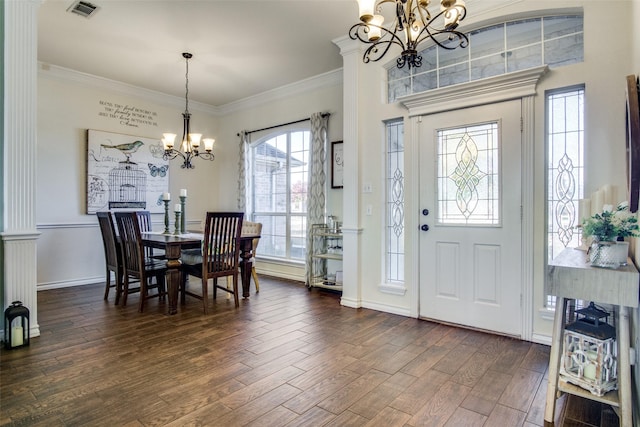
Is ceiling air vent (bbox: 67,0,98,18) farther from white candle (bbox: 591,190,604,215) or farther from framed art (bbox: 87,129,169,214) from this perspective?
white candle (bbox: 591,190,604,215)

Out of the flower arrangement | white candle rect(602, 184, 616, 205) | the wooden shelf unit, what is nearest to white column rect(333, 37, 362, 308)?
the wooden shelf unit

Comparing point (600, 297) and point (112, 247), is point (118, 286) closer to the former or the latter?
point (112, 247)

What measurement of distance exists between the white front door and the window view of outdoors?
221cm

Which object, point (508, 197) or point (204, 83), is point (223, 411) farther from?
point (204, 83)

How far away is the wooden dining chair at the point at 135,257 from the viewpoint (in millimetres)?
3557

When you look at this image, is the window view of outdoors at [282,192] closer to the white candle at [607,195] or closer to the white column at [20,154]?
the white column at [20,154]

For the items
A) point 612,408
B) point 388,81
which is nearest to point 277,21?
point 388,81

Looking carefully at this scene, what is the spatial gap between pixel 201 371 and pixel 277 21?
3.07m

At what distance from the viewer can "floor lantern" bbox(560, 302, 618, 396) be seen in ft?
5.76

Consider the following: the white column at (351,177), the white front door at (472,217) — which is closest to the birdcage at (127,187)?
the white column at (351,177)

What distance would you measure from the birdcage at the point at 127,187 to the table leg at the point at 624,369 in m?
5.51

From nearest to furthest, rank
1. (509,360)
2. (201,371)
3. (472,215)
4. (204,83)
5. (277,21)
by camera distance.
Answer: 1. (201,371)
2. (509,360)
3. (472,215)
4. (277,21)
5. (204,83)

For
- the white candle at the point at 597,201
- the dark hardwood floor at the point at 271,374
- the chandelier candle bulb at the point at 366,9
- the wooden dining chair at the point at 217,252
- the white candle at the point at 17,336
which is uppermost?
the chandelier candle bulb at the point at 366,9

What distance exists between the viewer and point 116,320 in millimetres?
3316
